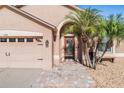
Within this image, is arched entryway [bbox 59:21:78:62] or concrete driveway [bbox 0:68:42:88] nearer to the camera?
concrete driveway [bbox 0:68:42:88]

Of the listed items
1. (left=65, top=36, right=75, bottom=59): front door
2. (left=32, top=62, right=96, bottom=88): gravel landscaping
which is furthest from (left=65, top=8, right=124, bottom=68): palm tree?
(left=65, top=36, right=75, bottom=59): front door

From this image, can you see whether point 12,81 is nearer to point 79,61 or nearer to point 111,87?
point 111,87

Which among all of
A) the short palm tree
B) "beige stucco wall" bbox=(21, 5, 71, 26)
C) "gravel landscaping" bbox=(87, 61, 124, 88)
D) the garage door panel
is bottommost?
"gravel landscaping" bbox=(87, 61, 124, 88)

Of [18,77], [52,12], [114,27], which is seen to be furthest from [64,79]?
[52,12]

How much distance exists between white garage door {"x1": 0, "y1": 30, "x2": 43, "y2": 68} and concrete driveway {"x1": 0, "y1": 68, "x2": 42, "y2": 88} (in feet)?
2.33

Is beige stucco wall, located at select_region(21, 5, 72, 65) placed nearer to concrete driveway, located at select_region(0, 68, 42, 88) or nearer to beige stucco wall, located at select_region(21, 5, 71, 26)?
beige stucco wall, located at select_region(21, 5, 71, 26)

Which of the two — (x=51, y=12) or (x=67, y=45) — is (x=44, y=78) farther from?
(x=67, y=45)

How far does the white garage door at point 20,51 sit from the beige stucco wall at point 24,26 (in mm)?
171

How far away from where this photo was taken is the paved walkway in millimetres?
14445

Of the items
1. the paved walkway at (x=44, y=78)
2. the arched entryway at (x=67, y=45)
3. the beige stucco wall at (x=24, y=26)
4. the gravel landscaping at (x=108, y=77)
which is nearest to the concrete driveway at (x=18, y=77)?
the paved walkway at (x=44, y=78)

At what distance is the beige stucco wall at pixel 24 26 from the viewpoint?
20000 millimetres

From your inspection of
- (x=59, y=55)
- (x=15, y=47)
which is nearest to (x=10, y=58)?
(x=15, y=47)

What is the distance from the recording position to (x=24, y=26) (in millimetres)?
20141

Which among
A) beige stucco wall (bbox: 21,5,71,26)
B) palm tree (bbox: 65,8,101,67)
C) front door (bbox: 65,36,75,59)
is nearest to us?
palm tree (bbox: 65,8,101,67)
